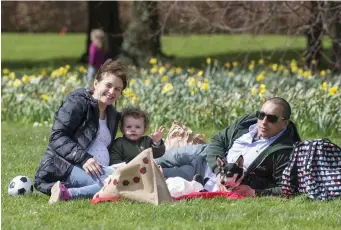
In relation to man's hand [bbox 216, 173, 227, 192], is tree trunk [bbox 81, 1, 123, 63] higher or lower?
lower

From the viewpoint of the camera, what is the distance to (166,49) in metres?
26.9

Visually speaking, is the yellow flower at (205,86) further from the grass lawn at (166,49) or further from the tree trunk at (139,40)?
the grass lawn at (166,49)

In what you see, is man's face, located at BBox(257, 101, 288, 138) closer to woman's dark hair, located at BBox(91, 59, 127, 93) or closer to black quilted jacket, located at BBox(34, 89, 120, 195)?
woman's dark hair, located at BBox(91, 59, 127, 93)

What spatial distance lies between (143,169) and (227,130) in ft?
3.25

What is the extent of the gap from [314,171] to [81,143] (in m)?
1.58

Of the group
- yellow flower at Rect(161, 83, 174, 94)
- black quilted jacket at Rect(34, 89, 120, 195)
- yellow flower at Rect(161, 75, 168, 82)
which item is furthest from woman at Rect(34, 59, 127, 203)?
yellow flower at Rect(161, 75, 168, 82)

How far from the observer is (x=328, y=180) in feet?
21.8

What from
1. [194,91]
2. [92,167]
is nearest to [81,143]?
[92,167]

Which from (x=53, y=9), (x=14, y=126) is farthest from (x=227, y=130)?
(x=53, y=9)

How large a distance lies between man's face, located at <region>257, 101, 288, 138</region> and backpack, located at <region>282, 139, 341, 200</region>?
18cm

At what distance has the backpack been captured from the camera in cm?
664

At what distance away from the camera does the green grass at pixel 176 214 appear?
575 cm

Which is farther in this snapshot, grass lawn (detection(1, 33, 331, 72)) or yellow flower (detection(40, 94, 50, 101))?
grass lawn (detection(1, 33, 331, 72))

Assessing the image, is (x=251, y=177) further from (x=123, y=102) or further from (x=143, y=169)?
(x=123, y=102)
